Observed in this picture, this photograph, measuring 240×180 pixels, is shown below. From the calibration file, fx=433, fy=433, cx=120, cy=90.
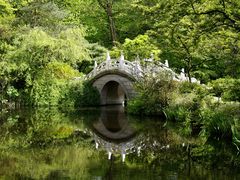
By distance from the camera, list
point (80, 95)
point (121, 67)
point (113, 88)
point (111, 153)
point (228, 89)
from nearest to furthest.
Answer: point (111, 153), point (228, 89), point (121, 67), point (80, 95), point (113, 88)

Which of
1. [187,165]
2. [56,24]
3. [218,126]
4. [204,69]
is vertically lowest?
[187,165]

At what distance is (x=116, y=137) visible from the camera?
14453mm

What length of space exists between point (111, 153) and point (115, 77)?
16.1 m

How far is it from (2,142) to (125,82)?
45.8 feet

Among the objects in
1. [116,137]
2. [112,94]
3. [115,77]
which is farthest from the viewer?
[112,94]

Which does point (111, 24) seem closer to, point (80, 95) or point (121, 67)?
point (80, 95)

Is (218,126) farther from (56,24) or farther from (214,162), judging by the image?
(56,24)

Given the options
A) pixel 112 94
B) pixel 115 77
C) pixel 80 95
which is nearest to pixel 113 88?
pixel 112 94

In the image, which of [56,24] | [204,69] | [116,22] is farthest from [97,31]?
[204,69]

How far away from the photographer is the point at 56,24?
29.8 metres

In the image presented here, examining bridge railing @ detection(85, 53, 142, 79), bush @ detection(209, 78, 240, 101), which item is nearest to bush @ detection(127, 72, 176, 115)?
bridge railing @ detection(85, 53, 142, 79)

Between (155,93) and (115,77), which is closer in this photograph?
(155,93)

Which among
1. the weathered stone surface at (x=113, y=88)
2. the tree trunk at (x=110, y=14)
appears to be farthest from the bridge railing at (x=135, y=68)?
the tree trunk at (x=110, y=14)

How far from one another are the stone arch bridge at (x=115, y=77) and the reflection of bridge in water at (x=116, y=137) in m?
4.82
